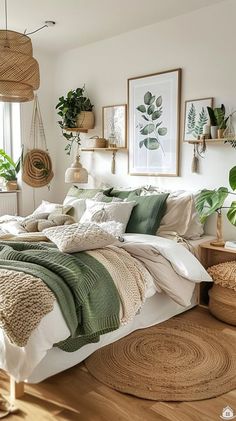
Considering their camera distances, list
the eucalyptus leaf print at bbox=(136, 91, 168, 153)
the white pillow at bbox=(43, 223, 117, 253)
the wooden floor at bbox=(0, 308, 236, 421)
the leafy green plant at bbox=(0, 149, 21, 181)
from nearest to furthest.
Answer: the wooden floor at bbox=(0, 308, 236, 421) < the white pillow at bbox=(43, 223, 117, 253) < the eucalyptus leaf print at bbox=(136, 91, 168, 153) < the leafy green plant at bbox=(0, 149, 21, 181)

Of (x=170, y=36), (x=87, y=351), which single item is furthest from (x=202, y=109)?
(x=87, y=351)

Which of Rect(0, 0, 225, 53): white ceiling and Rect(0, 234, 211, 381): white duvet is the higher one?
Rect(0, 0, 225, 53): white ceiling

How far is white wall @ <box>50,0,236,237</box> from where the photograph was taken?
11.4 ft

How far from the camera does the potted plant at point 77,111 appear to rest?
4.55 meters

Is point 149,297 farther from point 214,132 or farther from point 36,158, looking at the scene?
point 36,158

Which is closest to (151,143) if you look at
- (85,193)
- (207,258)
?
(85,193)

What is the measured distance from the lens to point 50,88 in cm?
514

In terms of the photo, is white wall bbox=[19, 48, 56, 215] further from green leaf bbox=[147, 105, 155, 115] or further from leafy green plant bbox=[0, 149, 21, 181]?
green leaf bbox=[147, 105, 155, 115]

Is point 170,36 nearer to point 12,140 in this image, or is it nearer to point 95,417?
point 12,140

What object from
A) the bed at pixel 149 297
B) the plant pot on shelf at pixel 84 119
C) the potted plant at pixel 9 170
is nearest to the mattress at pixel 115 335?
the bed at pixel 149 297

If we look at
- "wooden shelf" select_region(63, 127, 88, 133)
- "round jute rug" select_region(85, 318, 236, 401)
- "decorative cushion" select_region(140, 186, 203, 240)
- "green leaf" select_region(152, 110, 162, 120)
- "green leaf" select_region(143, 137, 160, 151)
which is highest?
"green leaf" select_region(152, 110, 162, 120)

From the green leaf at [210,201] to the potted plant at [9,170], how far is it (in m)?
2.53

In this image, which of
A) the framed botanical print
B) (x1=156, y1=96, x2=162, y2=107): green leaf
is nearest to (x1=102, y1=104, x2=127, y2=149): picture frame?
the framed botanical print

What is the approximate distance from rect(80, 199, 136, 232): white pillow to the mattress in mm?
757
